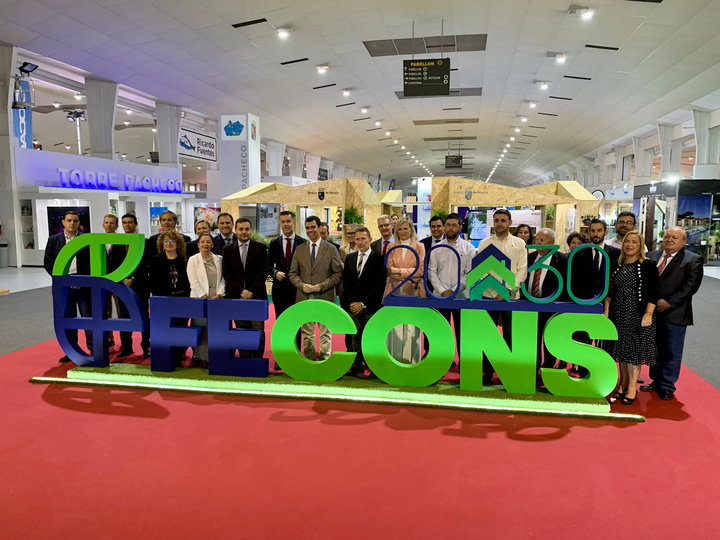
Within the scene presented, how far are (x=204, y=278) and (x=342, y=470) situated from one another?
7.94ft

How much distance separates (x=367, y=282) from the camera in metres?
4.61

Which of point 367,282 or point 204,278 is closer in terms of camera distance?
point 367,282

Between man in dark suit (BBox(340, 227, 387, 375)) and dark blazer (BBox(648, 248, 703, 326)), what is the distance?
233 cm

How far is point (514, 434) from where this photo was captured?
11.7 feet

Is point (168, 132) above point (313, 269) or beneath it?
above

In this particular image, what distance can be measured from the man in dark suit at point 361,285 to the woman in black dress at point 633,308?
1973 mm

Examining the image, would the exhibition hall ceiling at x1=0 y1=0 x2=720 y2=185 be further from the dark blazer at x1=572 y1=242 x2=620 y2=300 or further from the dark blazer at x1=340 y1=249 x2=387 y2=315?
the dark blazer at x1=340 y1=249 x2=387 y2=315

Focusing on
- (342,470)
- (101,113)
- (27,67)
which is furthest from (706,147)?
(27,67)

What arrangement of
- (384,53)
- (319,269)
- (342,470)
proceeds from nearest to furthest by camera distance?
(342,470) → (319,269) → (384,53)

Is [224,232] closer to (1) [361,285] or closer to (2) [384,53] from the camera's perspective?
(1) [361,285]

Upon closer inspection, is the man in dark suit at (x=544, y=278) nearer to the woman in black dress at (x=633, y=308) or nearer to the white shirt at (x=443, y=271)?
the woman in black dress at (x=633, y=308)

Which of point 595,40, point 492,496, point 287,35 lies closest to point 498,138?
point 595,40

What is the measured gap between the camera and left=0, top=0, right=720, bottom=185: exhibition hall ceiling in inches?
391

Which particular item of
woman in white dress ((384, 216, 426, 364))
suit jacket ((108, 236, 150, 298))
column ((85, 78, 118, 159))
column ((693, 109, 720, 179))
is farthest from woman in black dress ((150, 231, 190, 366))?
column ((693, 109, 720, 179))
